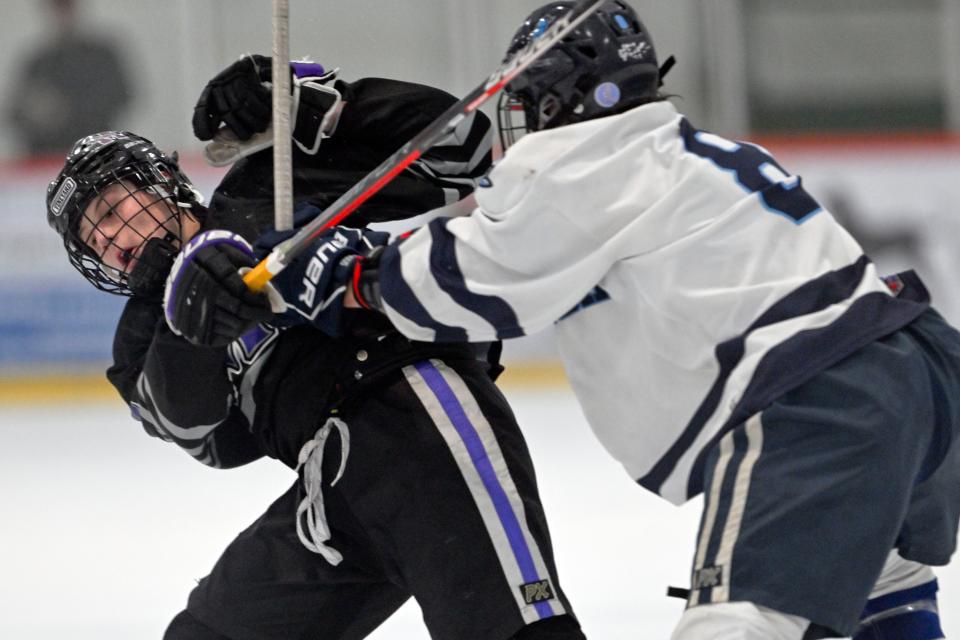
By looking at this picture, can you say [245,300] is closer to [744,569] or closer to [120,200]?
[120,200]

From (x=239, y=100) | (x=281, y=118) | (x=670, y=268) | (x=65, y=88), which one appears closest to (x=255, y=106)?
(x=239, y=100)

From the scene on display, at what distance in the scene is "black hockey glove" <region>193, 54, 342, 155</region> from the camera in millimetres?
2131

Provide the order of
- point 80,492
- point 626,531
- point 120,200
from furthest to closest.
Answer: point 80,492 → point 626,531 → point 120,200

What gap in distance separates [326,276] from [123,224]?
0.44 m

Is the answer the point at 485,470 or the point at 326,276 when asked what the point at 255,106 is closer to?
the point at 326,276

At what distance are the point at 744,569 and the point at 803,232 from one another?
418 mm

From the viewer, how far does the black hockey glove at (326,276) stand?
6.17 feet

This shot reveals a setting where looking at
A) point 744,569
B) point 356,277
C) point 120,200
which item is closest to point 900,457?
point 744,569

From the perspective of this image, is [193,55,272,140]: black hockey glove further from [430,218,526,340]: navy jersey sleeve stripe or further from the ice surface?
the ice surface

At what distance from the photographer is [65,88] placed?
575 centimetres

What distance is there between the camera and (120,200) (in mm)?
2146

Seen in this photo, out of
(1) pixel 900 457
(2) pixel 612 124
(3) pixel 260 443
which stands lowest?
(3) pixel 260 443

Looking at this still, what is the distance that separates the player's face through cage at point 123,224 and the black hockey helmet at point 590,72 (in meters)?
0.61

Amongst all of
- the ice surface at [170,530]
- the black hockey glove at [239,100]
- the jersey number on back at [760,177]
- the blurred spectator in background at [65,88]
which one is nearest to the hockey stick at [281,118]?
the black hockey glove at [239,100]
